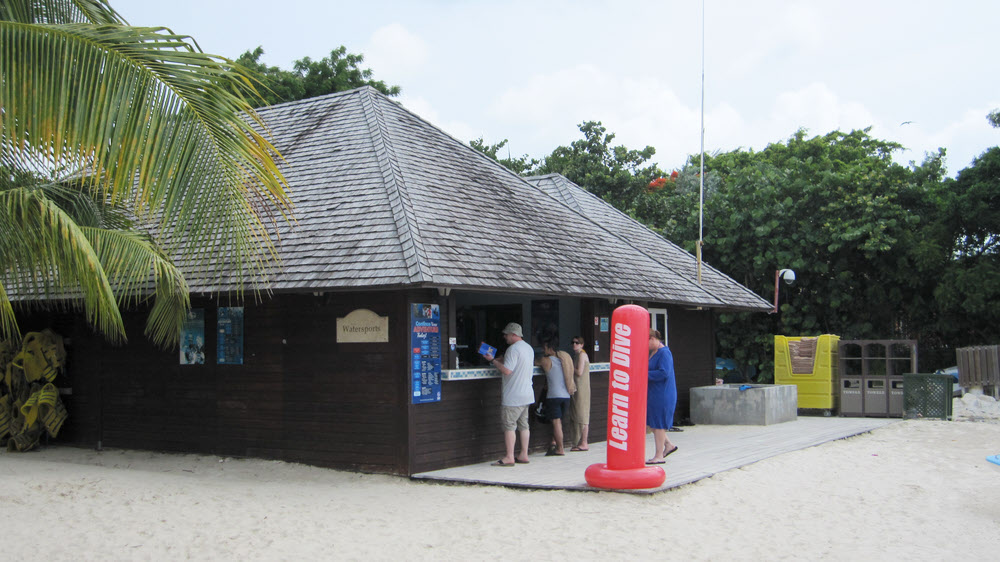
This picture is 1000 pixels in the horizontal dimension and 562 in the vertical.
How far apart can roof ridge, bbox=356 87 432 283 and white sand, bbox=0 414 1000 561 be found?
245 cm

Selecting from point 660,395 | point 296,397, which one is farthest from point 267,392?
point 660,395

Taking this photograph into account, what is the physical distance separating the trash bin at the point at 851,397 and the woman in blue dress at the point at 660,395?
8.92m

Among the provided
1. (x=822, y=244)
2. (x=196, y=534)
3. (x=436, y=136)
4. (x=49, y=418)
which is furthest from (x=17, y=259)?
(x=822, y=244)

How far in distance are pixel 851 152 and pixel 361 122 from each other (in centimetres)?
2183

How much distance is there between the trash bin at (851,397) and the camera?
18656 millimetres

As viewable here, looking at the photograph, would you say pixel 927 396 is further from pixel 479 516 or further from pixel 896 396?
pixel 479 516

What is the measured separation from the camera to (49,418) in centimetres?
1353

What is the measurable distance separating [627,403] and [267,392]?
188 inches

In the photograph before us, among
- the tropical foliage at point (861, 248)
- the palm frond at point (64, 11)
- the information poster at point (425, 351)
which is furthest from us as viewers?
the tropical foliage at point (861, 248)

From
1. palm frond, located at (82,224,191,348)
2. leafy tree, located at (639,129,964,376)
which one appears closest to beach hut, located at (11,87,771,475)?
palm frond, located at (82,224,191,348)

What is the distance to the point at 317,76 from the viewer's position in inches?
1217

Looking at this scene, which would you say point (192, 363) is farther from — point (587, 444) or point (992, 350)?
point (992, 350)

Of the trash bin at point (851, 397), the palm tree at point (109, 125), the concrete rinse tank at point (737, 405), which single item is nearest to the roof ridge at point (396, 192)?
the palm tree at point (109, 125)

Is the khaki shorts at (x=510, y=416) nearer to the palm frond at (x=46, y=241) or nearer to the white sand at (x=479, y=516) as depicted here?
the white sand at (x=479, y=516)
